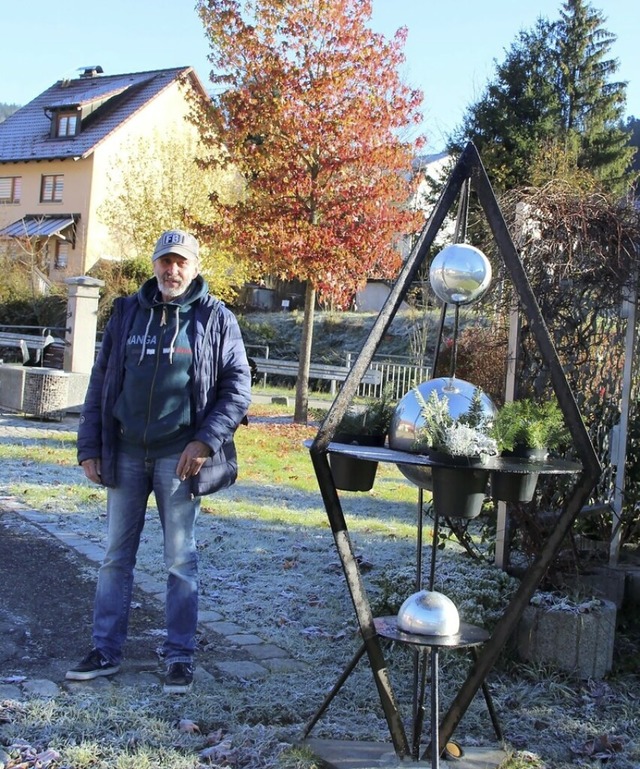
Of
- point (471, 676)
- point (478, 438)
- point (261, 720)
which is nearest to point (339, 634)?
point (261, 720)

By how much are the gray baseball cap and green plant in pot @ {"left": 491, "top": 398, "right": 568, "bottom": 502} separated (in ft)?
5.51

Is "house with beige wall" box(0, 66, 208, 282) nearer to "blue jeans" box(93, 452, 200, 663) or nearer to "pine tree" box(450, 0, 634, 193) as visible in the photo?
"pine tree" box(450, 0, 634, 193)

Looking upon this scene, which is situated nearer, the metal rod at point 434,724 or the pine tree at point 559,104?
the metal rod at point 434,724

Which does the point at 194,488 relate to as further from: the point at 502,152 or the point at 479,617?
the point at 502,152

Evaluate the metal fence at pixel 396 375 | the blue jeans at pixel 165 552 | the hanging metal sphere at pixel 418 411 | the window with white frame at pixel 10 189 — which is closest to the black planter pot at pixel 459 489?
the hanging metal sphere at pixel 418 411

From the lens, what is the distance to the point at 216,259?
27.0 metres

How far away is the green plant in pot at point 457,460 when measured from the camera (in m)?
3.08

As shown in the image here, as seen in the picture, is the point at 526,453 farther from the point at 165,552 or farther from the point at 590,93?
the point at 590,93

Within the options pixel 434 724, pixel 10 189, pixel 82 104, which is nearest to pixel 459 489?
pixel 434 724

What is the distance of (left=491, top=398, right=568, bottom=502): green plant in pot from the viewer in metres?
3.21

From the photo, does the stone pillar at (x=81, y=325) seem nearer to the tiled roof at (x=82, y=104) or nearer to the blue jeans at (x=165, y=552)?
the blue jeans at (x=165, y=552)

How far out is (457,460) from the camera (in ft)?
10.1

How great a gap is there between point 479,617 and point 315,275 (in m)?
11.5

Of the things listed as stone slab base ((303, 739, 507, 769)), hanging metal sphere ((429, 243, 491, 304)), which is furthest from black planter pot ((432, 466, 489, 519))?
stone slab base ((303, 739, 507, 769))
